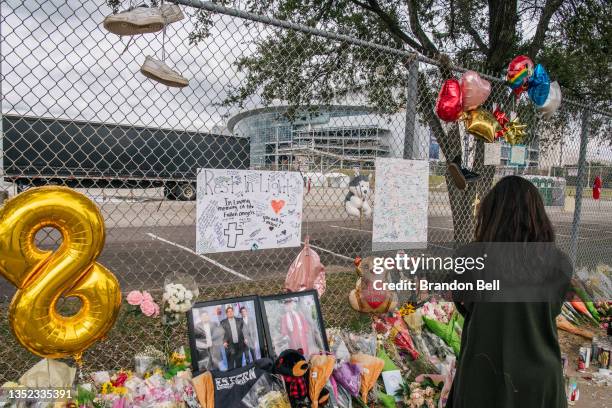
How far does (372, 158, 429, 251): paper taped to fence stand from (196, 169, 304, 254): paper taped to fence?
0.67 metres

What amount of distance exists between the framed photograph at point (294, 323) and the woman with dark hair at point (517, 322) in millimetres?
1028

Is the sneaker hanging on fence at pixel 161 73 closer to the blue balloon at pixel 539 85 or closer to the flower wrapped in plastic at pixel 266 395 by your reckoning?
the flower wrapped in plastic at pixel 266 395

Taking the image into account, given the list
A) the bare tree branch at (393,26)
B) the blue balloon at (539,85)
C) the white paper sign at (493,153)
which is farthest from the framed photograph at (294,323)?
the bare tree branch at (393,26)

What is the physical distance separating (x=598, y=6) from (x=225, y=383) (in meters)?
6.54

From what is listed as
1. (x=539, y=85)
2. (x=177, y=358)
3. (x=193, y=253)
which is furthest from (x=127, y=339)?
(x=539, y=85)

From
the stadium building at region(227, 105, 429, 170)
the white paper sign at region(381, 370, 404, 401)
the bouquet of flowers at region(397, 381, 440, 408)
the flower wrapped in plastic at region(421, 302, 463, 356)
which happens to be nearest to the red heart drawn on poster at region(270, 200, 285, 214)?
the stadium building at region(227, 105, 429, 170)

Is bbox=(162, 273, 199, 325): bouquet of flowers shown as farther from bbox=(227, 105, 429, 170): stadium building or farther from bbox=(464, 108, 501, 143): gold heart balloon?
bbox=(464, 108, 501, 143): gold heart balloon

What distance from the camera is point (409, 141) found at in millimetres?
3191

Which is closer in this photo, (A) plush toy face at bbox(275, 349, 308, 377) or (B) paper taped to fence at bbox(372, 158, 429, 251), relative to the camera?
(A) plush toy face at bbox(275, 349, 308, 377)

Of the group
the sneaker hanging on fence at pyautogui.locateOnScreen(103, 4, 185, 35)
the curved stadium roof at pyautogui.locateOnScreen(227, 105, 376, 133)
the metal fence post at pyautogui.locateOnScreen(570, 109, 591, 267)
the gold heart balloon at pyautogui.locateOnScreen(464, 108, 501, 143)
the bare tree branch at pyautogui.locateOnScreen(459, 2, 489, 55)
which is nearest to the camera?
the sneaker hanging on fence at pyautogui.locateOnScreen(103, 4, 185, 35)

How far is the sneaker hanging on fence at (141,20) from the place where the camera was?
190 centimetres

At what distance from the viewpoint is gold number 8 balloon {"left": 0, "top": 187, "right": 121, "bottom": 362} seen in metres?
1.71

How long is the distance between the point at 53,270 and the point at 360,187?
1995mm

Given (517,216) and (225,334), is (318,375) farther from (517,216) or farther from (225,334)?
(517,216)
